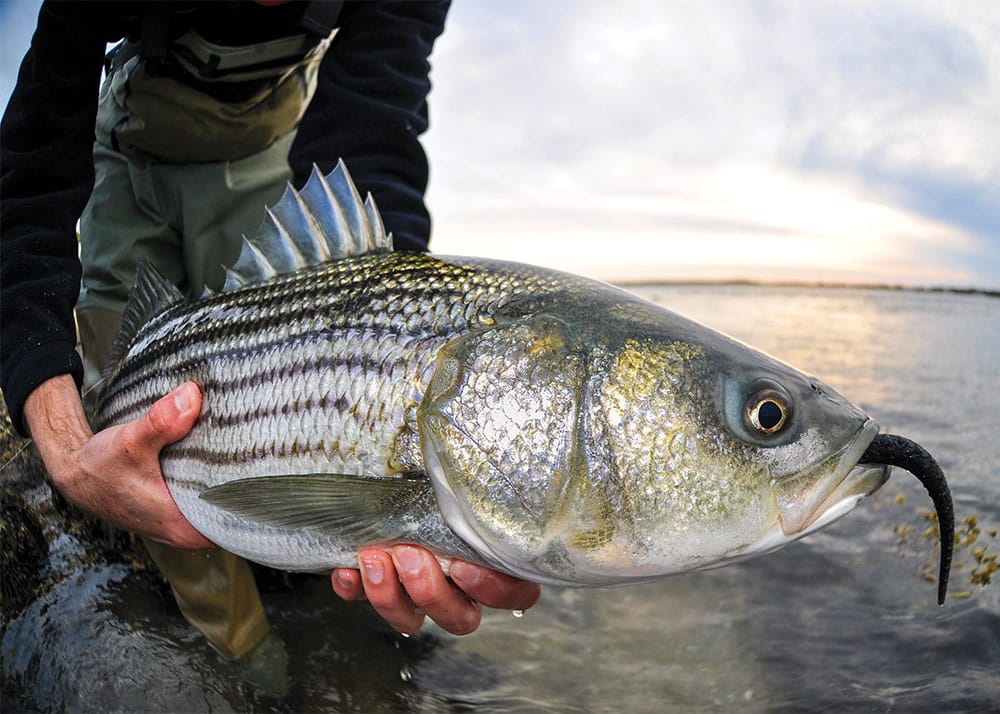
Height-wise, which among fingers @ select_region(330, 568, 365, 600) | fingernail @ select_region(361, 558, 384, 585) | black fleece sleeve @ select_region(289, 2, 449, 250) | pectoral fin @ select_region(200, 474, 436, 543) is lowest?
fingers @ select_region(330, 568, 365, 600)

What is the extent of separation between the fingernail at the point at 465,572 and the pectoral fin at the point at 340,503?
0.81 feet

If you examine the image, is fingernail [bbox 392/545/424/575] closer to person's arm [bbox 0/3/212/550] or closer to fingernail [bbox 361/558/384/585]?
fingernail [bbox 361/558/384/585]

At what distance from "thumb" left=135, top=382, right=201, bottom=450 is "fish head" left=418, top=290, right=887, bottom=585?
0.94m

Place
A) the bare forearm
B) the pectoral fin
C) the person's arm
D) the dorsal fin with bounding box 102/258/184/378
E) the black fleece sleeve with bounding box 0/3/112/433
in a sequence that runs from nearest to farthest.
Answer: the pectoral fin < the person's arm < the bare forearm < the dorsal fin with bounding box 102/258/184/378 < the black fleece sleeve with bounding box 0/3/112/433

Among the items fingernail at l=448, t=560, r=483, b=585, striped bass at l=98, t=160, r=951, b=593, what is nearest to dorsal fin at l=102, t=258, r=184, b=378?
striped bass at l=98, t=160, r=951, b=593

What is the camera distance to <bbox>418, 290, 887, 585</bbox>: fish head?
6.52 ft

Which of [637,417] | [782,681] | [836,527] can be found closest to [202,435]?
[637,417]

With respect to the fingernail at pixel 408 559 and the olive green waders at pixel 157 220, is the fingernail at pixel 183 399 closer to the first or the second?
the fingernail at pixel 408 559

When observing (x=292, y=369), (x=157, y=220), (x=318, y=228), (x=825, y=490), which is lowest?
(x=292, y=369)

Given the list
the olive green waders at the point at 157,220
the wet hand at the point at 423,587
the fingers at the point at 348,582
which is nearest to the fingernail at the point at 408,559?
the wet hand at the point at 423,587

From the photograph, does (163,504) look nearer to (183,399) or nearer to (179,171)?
(183,399)

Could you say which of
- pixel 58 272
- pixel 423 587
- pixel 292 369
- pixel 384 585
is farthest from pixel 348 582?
pixel 58 272

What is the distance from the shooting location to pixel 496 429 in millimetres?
2115

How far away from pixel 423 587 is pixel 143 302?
179 centimetres
